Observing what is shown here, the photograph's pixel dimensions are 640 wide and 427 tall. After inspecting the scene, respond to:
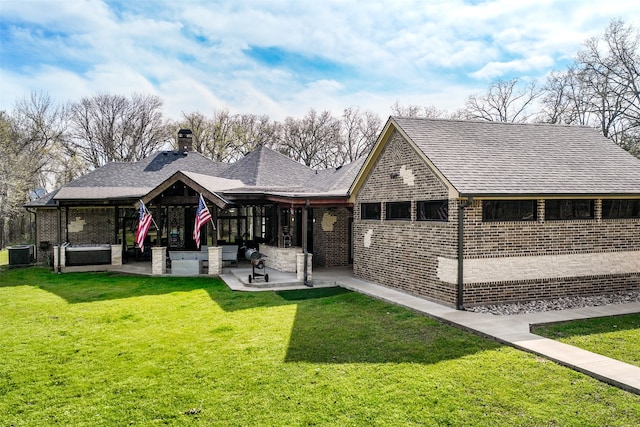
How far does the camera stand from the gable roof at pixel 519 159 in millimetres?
8703

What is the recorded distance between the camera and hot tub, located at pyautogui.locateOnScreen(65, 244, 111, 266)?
14.9 meters

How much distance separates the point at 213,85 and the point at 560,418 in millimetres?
22786

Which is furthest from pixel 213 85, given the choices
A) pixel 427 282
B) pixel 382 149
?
pixel 427 282

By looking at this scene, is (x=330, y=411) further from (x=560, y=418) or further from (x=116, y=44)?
(x=116, y=44)

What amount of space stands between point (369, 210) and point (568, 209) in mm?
5012

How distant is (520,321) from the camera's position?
744cm

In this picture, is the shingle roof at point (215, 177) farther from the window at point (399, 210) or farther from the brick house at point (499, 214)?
the brick house at point (499, 214)

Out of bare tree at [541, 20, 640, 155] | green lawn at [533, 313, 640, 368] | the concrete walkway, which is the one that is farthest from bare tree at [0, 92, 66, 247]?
bare tree at [541, 20, 640, 155]

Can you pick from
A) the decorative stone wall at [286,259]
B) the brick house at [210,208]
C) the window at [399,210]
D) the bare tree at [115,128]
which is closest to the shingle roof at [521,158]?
the window at [399,210]

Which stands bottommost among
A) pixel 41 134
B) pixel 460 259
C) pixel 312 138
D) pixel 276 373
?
pixel 276 373

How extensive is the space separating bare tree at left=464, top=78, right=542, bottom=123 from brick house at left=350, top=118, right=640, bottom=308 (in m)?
22.9

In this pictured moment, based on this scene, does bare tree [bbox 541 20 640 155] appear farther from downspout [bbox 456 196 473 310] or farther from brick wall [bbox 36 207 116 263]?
brick wall [bbox 36 207 116 263]

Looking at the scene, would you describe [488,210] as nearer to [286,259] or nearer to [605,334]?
[605,334]

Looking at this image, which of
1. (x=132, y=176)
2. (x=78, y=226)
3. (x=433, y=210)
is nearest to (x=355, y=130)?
(x=132, y=176)
